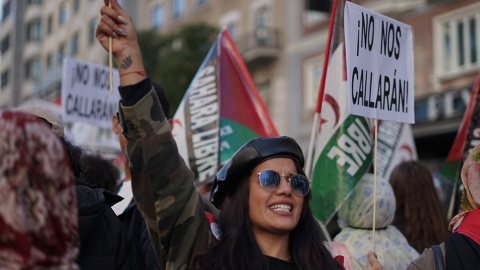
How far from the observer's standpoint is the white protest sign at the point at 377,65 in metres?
3.41

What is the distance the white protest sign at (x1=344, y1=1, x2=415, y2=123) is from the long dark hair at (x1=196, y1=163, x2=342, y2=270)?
81 centimetres

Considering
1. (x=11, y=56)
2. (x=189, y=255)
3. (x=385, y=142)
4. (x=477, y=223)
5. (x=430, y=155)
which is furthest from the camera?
(x=11, y=56)

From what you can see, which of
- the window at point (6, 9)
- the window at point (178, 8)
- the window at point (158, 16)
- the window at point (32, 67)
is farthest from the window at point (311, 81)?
the window at point (6, 9)

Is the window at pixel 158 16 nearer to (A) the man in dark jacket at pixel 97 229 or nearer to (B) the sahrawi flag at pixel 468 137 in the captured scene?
(B) the sahrawi flag at pixel 468 137

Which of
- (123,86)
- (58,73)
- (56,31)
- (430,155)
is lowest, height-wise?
(430,155)

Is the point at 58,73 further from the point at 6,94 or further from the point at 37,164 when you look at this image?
the point at 37,164

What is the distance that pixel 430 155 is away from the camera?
19078 mm

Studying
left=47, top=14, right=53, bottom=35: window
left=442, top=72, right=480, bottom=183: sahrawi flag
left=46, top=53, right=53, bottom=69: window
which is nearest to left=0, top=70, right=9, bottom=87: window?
left=46, top=53, right=53, bottom=69: window

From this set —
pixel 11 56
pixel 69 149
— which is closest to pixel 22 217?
pixel 69 149

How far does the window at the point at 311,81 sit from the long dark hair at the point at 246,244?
1876 centimetres

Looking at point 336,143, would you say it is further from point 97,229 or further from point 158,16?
point 158,16

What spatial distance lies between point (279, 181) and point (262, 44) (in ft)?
66.5

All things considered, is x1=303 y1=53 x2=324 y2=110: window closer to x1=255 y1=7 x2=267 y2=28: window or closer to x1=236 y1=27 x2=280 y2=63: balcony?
x1=236 y1=27 x2=280 y2=63: balcony

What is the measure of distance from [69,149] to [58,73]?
125ft
